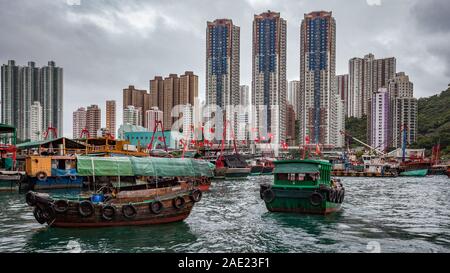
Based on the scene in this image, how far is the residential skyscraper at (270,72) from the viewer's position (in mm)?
87188

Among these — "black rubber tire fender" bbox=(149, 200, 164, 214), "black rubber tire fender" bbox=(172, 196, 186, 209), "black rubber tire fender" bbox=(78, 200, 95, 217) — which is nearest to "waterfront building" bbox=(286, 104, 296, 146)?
"black rubber tire fender" bbox=(172, 196, 186, 209)

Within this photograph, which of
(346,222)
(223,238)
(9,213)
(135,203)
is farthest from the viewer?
(9,213)

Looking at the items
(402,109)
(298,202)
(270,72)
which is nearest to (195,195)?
(298,202)

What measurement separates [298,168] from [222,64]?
73968mm

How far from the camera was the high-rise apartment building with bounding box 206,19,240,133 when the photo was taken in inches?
3465

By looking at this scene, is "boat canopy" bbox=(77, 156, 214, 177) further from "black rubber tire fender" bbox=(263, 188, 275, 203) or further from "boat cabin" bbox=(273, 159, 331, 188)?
"boat cabin" bbox=(273, 159, 331, 188)

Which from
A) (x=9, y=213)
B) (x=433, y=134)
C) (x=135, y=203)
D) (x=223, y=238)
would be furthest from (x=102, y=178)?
(x=433, y=134)

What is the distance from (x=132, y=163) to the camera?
20469mm

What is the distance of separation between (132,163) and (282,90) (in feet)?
240

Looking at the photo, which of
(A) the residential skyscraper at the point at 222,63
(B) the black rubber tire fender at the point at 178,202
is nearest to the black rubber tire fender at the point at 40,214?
(B) the black rubber tire fender at the point at 178,202

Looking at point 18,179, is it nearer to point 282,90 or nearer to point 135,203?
point 135,203

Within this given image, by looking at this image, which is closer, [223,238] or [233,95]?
[223,238]

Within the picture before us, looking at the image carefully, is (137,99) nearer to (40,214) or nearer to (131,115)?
(131,115)

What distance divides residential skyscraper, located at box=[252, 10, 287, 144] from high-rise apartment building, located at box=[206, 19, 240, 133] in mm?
4481
